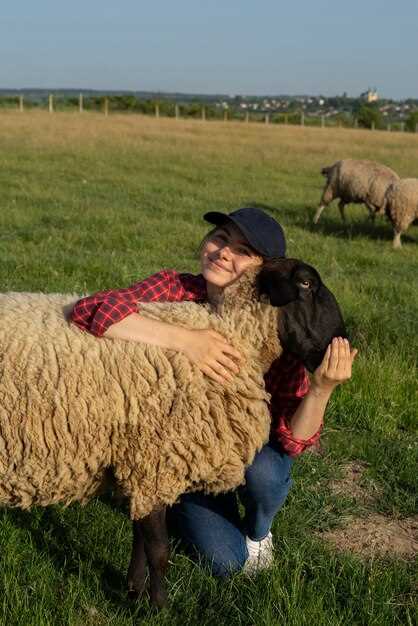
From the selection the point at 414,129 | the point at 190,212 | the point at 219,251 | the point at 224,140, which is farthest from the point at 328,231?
the point at 414,129

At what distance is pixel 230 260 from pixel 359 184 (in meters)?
10.9

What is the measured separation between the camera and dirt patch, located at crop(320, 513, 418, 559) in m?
3.13

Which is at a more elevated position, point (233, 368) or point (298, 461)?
point (233, 368)

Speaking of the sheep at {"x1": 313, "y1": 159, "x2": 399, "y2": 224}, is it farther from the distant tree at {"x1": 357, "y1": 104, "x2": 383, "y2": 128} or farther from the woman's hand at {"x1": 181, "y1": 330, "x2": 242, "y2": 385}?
the distant tree at {"x1": 357, "y1": 104, "x2": 383, "y2": 128}

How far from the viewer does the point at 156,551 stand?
2580mm

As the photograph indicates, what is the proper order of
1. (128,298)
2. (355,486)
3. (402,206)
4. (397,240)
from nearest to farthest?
(128,298) → (355,486) → (397,240) → (402,206)

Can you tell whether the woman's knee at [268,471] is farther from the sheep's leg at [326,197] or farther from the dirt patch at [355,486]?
the sheep's leg at [326,197]

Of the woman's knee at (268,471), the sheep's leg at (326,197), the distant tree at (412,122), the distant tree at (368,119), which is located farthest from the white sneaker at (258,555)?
the distant tree at (368,119)

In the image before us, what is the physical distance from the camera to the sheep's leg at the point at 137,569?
273 cm

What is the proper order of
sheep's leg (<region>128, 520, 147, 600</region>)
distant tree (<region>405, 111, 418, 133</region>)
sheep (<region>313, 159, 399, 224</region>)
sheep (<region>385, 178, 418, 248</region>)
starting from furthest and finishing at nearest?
distant tree (<region>405, 111, 418, 133</region>) → sheep (<region>313, 159, 399, 224</region>) → sheep (<region>385, 178, 418, 248</region>) → sheep's leg (<region>128, 520, 147, 600</region>)

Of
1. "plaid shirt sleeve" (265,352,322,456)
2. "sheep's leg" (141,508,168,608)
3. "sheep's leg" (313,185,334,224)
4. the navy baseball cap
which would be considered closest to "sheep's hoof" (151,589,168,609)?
"sheep's leg" (141,508,168,608)

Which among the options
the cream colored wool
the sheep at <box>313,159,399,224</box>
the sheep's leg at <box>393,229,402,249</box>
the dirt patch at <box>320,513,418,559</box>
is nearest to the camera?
the cream colored wool

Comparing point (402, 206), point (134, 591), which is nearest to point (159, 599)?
point (134, 591)

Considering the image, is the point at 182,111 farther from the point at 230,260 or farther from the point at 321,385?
the point at 321,385
